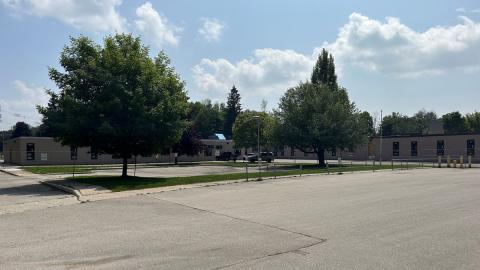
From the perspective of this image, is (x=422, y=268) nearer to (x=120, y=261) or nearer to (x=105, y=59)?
(x=120, y=261)

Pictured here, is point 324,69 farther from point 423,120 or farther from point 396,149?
point 423,120

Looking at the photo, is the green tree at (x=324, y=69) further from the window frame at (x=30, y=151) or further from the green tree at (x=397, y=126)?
the green tree at (x=397, y=126)

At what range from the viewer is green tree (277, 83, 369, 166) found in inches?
1785

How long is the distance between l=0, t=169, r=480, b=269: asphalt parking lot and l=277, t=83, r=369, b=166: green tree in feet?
95.5

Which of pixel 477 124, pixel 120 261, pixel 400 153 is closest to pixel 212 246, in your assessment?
pixel 120 261

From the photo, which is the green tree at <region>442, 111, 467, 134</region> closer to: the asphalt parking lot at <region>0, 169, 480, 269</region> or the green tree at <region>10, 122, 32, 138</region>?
the asphalt parking lot at <region>0, 169, 480, 269</region>

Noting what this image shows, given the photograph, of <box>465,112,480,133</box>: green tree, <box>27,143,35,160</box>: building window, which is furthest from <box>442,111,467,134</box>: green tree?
<box>27,143,35,160</box>: building window

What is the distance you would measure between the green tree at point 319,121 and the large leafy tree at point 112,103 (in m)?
22.9

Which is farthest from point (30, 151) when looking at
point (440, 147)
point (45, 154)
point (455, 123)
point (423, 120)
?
point (423, 120)

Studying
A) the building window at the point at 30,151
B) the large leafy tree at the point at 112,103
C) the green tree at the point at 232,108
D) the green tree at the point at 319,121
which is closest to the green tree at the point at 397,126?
the green tree at the point at 232,108

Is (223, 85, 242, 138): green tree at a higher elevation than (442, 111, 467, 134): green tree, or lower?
higher

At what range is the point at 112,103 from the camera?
2228 centimetres

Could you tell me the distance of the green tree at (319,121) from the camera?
149ft

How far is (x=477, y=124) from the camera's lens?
94188 mm
